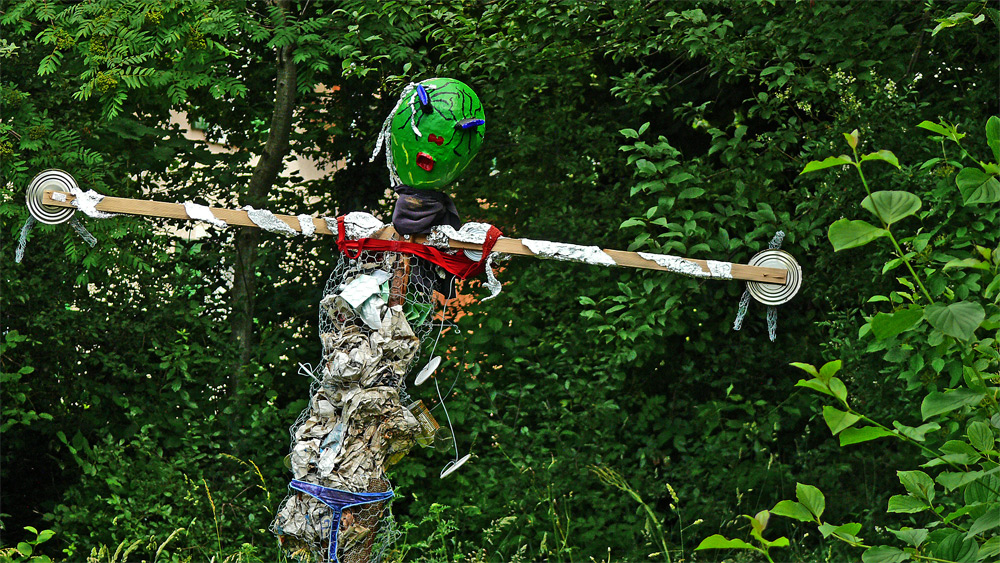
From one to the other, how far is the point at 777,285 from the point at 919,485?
144 cm

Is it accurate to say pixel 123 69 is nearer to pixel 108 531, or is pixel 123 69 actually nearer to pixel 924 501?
pixel 108 531

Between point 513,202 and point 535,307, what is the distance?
55 centimetres

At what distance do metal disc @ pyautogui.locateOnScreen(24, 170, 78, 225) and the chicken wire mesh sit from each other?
91 centimetres

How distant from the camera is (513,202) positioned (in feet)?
16.1

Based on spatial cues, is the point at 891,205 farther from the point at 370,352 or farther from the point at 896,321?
the point at 370,352

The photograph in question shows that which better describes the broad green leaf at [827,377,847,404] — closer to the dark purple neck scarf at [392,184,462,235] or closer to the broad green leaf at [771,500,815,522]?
the broad green leaf at [771,500,815,522]

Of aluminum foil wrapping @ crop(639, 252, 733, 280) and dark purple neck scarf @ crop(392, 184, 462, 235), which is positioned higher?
dark purple neck scarf @ crop(392, 184, 462, 235)

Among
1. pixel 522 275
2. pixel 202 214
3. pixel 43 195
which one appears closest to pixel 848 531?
pixel 202 214

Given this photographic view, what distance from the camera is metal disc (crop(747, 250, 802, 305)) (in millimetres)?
3092

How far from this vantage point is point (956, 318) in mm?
1447

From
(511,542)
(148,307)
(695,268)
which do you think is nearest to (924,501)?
(695,268)

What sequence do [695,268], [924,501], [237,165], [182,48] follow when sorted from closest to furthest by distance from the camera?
[924,501] → [695,268] → [182,48] → [237,165]

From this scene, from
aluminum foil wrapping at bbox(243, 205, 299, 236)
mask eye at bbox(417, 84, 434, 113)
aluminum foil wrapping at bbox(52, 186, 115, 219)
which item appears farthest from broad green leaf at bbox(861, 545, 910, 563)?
aluminum foil wrapping at bbox(52, 186, 115, 219)

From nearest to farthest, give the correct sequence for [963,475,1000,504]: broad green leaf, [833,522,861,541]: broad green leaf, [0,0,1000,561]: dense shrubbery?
[833,522,861,541]: broad green leaf
[963,475,1000,504]: broad green leaf
[0,0,1000,561]: dense shrubbery
